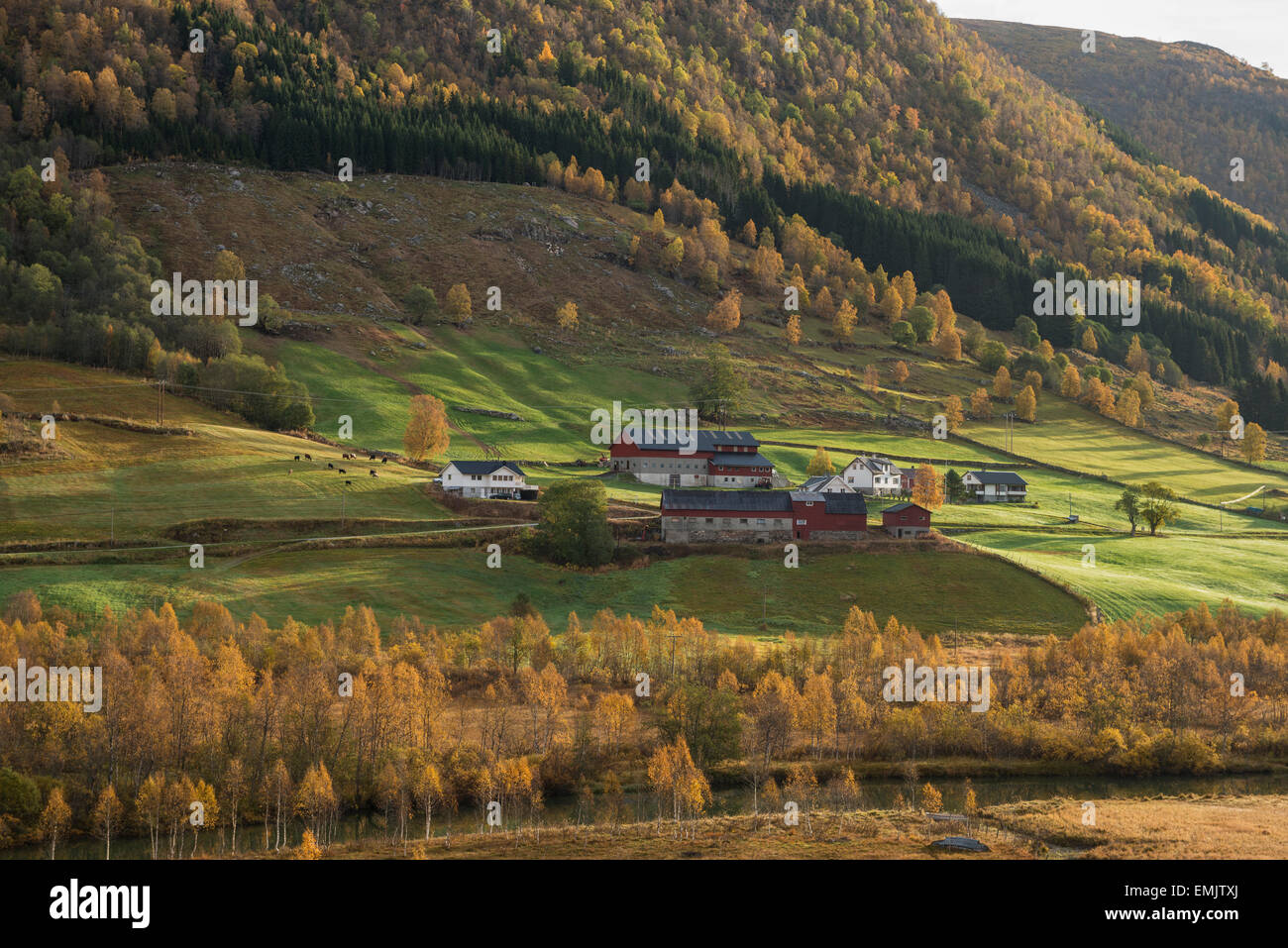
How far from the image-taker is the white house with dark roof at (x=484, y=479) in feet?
357

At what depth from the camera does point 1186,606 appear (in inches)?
3578

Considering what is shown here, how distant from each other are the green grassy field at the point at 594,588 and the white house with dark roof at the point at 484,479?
1577cm

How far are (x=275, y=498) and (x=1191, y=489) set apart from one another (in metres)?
120

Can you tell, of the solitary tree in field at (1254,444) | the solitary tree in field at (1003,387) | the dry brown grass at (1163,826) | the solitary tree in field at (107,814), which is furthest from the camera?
the solitary tree in field at (1003,387)

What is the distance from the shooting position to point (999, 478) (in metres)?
137

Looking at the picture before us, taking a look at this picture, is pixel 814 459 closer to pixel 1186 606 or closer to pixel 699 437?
pixel 699 437

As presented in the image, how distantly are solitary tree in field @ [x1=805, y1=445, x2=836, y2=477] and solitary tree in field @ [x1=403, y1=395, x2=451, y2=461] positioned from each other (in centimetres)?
4372

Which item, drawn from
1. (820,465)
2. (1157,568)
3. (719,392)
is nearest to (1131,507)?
(1157,568)

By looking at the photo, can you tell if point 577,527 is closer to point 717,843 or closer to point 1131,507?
point 717,843

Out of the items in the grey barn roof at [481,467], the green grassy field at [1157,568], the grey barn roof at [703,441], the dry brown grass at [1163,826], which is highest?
the grey barn roof at [703,441]

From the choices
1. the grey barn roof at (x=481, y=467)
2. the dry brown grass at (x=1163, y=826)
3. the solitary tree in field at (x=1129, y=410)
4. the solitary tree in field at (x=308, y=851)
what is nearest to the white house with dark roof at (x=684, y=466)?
the grey barn roof at (x=481, y=467)

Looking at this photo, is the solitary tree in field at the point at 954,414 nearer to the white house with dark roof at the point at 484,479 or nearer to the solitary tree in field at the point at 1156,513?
the solitary tree in field at the point at 1156,513

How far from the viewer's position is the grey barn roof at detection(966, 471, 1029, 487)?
136m

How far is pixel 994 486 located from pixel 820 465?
2189cm
